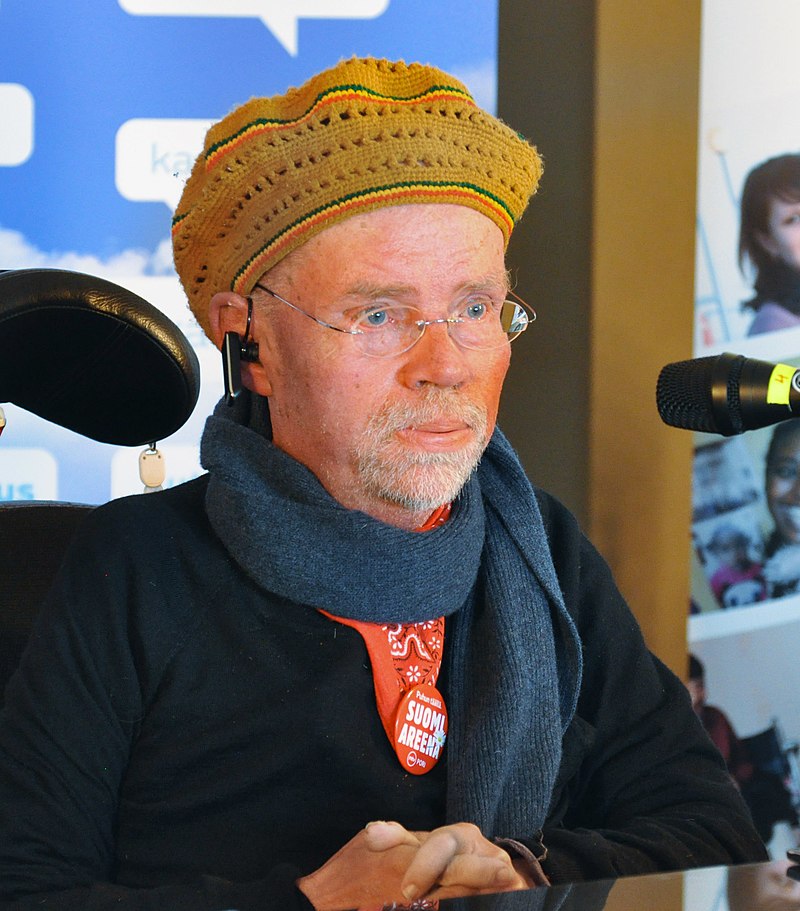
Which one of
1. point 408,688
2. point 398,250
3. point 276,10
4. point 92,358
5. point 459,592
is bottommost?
point 408,688

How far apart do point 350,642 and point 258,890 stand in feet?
0.96

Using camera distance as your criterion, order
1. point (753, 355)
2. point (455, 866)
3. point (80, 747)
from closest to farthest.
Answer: point (455, 866), point (80, 747), point (753, 355)

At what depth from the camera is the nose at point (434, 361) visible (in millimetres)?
1349

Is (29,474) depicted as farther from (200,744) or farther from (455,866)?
(455,866)

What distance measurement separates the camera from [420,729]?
1.36 metres

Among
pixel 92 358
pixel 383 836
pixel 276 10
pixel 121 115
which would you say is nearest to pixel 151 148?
pixel 121 115

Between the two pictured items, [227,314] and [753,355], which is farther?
[753,355]

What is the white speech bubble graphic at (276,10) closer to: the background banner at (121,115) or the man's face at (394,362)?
the background banner at (121,115)

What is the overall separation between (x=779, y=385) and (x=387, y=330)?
49 cm

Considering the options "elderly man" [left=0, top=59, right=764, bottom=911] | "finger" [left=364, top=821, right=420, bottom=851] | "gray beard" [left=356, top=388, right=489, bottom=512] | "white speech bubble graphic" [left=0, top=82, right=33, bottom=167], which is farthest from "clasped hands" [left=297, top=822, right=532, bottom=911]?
"white speech bubble graphic" [left=0, top=82, right=33, bottom=167]

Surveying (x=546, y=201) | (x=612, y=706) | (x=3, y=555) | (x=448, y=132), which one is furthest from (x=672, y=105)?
(x=3, y=555)

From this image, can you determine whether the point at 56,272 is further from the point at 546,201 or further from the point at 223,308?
the point at 546,201

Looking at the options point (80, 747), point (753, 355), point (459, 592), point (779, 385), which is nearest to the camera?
point (779, 385)

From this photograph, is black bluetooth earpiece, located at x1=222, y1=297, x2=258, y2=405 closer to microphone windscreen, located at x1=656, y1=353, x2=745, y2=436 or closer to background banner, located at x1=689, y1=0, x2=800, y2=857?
microphone windscreen, located at x1=656, y1=353, x2=745, y2=436
